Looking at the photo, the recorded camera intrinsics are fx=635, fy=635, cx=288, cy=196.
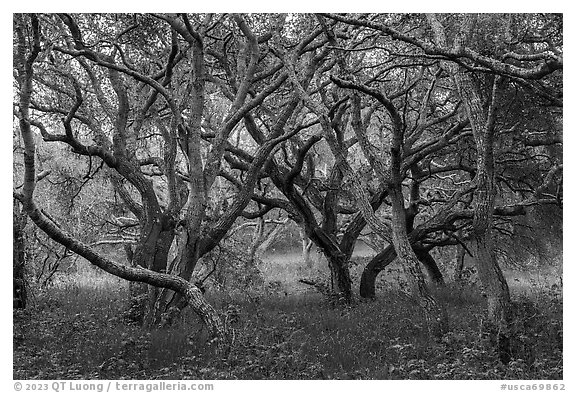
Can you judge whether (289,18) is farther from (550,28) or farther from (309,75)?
(550,28)

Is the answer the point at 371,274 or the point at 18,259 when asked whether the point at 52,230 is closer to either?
the point at 18,259

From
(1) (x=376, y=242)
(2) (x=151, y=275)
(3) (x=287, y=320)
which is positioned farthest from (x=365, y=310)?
(1) (x=376, y=242)

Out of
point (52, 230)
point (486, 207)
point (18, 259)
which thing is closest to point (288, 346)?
point (486, 207)

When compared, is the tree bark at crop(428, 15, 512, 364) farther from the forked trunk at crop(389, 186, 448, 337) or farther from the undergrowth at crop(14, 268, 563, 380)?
the forked trunk at crop(389, 186, 448, 337)

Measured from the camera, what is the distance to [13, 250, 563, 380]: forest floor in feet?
27.9

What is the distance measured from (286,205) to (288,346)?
21.8ft

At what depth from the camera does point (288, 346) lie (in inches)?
392

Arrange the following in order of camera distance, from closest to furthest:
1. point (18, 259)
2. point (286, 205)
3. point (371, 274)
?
point (18, 259) < point (286, 205) < point (371, 274)

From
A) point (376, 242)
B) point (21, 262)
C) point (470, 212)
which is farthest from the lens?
point (376, 242)

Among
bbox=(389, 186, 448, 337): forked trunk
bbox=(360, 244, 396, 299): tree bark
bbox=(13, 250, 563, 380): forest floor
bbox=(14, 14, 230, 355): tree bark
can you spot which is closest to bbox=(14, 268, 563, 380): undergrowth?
bbox=(13, 250, 563, 380): forest floor

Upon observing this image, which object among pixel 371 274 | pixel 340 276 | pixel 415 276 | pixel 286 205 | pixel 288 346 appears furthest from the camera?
pixel 371 274

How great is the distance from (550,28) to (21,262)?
11.1 m

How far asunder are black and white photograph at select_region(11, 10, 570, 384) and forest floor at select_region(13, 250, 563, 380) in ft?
0.14

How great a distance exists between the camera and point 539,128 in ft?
44.3
